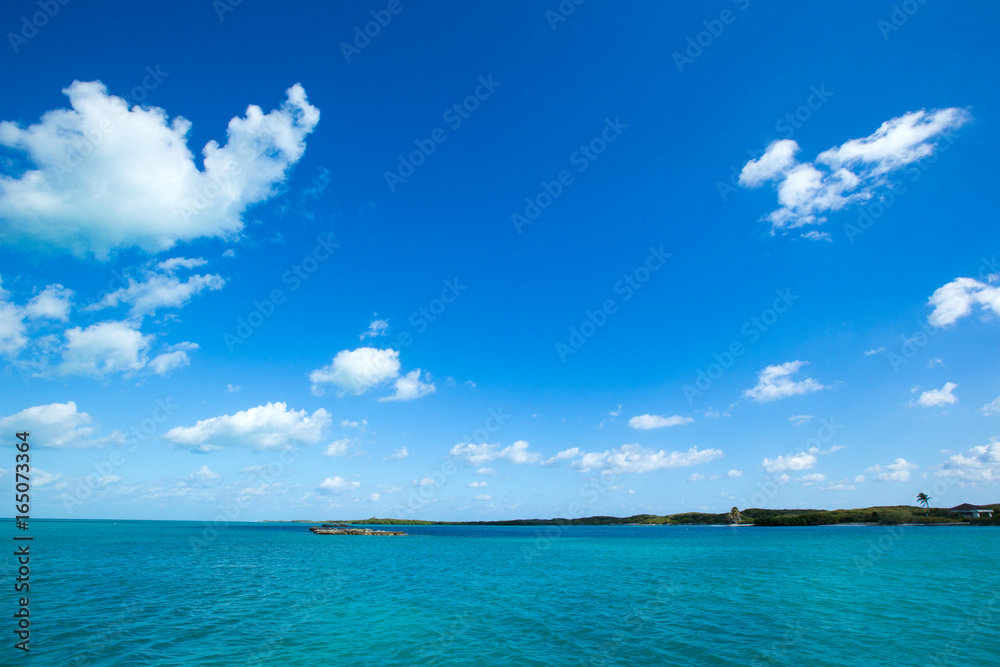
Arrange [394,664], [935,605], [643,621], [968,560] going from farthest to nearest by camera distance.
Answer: [968,560] < [935,605] < [643,621] < [394,664]

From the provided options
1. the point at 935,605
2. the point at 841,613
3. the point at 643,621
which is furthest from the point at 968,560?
the point at 643,621

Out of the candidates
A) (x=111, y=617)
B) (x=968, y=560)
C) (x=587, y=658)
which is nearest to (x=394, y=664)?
(x=587, y=658)

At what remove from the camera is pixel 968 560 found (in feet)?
173

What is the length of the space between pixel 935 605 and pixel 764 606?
35.7 ft

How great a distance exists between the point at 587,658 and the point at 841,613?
1876 centimetres

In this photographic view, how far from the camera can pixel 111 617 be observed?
26500 millimetres

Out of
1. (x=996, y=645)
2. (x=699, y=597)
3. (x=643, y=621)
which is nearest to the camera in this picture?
(x=996, y=645)

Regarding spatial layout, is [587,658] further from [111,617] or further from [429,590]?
[111,617]

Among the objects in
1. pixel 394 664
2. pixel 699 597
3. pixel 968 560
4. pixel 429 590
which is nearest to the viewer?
pixel 394 664

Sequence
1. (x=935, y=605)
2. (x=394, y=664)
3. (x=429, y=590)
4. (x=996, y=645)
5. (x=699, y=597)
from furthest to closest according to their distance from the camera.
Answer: (x=429, y=590) < (x=699, y=597) < (x=935, y=605) < (x=996, y=645) < (x=394, y=664)

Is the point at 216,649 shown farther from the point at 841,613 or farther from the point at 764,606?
the point at 841,613

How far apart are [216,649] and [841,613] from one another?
115 feet

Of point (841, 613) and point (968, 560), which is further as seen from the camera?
point (968, 560)

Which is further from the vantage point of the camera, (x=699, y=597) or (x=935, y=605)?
(x=699, y=597)
